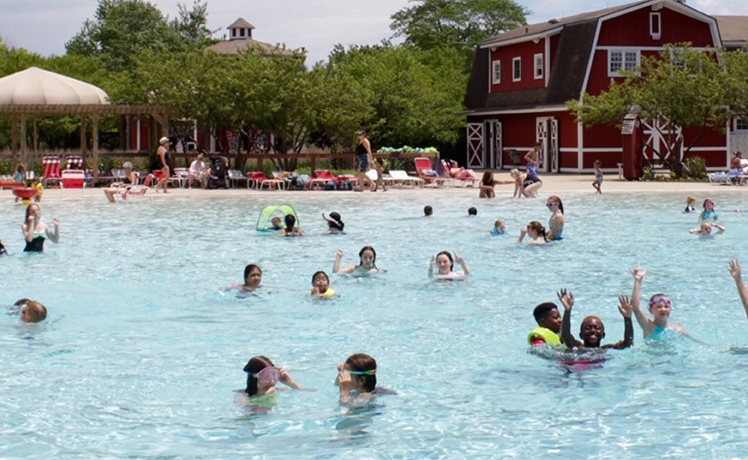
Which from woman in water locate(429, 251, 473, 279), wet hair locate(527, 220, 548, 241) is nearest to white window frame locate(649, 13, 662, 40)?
wet hair locate(527, 220, 548, 241)

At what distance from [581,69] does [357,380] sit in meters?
37.0

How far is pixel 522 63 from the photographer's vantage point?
163ft

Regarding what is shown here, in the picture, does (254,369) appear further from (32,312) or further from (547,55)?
(547,55)

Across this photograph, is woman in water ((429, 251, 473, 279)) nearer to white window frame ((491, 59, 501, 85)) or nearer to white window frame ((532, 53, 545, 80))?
white window frame ((532, 53, 545, 80))

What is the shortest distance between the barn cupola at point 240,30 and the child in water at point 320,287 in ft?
197

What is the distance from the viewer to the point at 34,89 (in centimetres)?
3909

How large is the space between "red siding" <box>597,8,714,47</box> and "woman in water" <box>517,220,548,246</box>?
25968 millimetres

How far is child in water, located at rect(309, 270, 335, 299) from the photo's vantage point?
583 inches

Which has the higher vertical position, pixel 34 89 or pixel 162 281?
pixel 34 89

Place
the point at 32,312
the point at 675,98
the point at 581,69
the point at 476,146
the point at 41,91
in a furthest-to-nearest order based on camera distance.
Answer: the point at 476,146, the point at 581,69, the point at 41,91, the point at 675,98, the point at 32,312

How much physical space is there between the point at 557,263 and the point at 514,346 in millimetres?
6882

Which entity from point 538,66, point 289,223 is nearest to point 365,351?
point 289,223

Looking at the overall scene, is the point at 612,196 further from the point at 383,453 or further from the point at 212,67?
the point at 383,453

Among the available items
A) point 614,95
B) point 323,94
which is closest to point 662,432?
point 323,94
